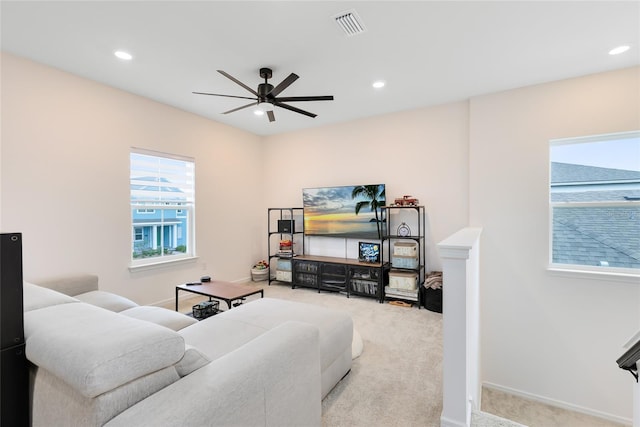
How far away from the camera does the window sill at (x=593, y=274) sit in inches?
112

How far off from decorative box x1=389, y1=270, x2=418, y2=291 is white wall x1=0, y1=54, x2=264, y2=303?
285 centimetres

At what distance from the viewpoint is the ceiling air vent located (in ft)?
7.02

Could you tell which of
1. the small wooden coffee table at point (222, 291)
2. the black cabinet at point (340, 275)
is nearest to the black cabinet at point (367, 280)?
the black cabinet at point (340, 275)

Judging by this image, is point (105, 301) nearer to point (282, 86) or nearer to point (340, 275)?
point (282, 86)

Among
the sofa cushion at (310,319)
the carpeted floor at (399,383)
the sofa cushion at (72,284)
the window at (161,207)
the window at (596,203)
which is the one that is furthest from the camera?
the window at (161,207)

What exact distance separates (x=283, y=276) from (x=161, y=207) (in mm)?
2262

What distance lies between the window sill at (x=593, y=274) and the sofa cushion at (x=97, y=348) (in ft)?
12.5

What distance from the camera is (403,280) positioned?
3951 mm

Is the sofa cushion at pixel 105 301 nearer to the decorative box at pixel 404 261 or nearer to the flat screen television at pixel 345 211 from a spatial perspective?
the flat screen television at pixel 345 211

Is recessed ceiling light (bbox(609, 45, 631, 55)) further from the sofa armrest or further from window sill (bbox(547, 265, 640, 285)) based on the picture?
the sofa armrest

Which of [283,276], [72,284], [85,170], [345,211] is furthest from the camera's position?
[283,276]

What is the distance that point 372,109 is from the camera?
4.25m

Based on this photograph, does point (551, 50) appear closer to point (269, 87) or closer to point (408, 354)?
point (269, 87)

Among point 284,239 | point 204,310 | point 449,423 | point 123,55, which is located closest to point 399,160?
point 284,239
